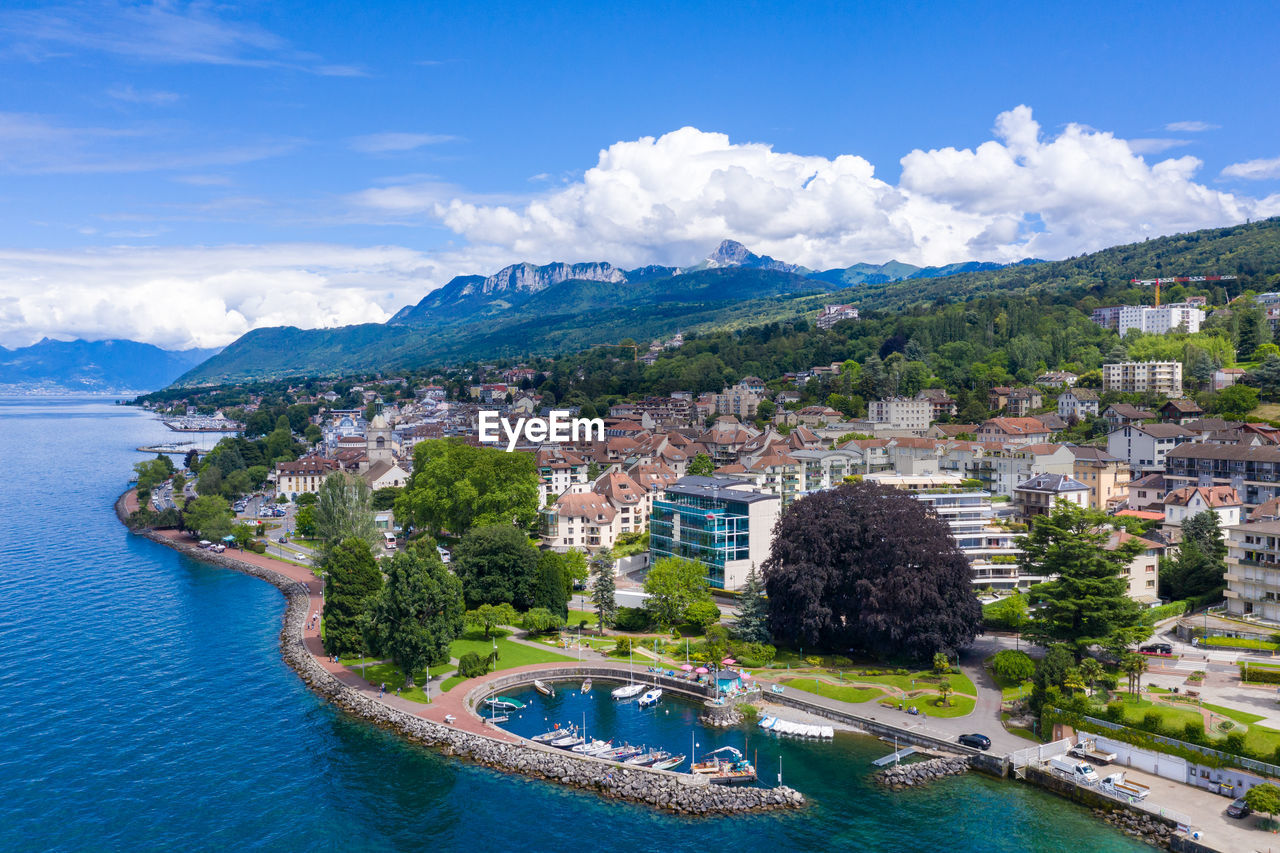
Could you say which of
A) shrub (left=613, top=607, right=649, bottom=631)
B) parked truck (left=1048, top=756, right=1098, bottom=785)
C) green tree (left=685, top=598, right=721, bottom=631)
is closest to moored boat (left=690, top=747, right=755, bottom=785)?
parked truck (left=1048, top=756, right=1098, bottom=785)

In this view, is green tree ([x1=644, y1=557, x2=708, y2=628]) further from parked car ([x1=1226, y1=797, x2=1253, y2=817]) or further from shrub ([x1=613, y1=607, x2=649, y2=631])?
parked car ([x1=1226, y1=797, x2=1253, y2=817])

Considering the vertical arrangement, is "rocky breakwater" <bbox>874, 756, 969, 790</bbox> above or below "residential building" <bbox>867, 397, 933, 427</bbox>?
below

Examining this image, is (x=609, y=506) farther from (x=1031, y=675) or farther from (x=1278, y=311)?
(x=1278, y=311)

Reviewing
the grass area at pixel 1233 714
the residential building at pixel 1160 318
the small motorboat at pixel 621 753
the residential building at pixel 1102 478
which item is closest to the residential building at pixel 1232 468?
the residential building at pixel 1102 478

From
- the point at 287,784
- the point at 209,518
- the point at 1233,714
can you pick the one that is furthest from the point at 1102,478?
the point at 209,518

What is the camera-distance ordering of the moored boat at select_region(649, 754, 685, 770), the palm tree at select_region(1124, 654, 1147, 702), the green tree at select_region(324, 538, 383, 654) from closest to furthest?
the moored boat at select_region(649, 754, 685, 770), the palm tree at select_region(1124, 654, 1147, 702), the green tree at select_region(324, 538, 383, 654)

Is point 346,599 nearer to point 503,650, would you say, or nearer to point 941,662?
point 503,650

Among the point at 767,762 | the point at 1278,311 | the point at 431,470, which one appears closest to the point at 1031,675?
the point at 767,762
